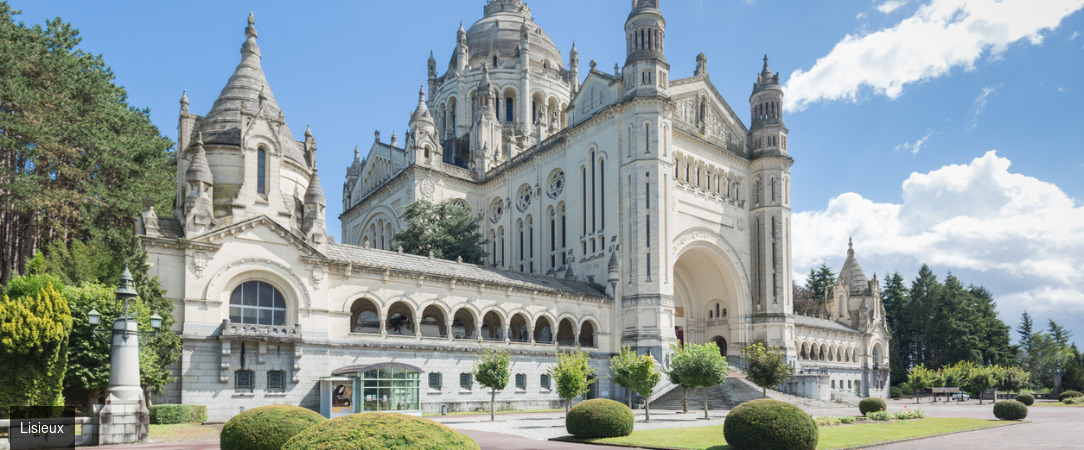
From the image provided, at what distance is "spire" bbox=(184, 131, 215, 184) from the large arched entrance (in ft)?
112

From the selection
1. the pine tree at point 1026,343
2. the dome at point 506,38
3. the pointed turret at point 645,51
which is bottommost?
the pine tree at point 1026,343

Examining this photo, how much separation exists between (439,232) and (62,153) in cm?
2422

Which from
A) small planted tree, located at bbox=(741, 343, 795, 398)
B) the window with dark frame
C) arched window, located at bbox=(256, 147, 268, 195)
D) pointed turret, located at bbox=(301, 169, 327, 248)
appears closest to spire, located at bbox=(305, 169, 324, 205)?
pointed turret, located at bbox=(301, 169, 327, 248)

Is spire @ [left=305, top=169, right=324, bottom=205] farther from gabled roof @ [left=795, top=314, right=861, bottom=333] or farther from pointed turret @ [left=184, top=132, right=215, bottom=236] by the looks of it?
gabled roof @ [left=795, top=314, right=861, bottom=333]

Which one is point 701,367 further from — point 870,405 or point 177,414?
point 177,414

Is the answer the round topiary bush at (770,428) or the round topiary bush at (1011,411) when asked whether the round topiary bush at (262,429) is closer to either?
the round topiary bush at (770,428)

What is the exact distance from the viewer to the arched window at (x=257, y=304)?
3359cm

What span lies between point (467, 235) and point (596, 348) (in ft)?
46.4

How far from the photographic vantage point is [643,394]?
3428 centimetres

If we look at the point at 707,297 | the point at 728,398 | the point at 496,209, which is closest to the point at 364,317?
the point at 496,209

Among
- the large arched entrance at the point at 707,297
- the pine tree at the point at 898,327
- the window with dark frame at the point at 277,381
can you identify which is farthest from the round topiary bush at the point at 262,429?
the pine tree at the point at 898,327

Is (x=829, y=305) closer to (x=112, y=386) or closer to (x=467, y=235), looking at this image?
(x=467, y=235)

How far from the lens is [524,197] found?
61906 millimetres

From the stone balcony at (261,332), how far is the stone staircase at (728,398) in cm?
2203
